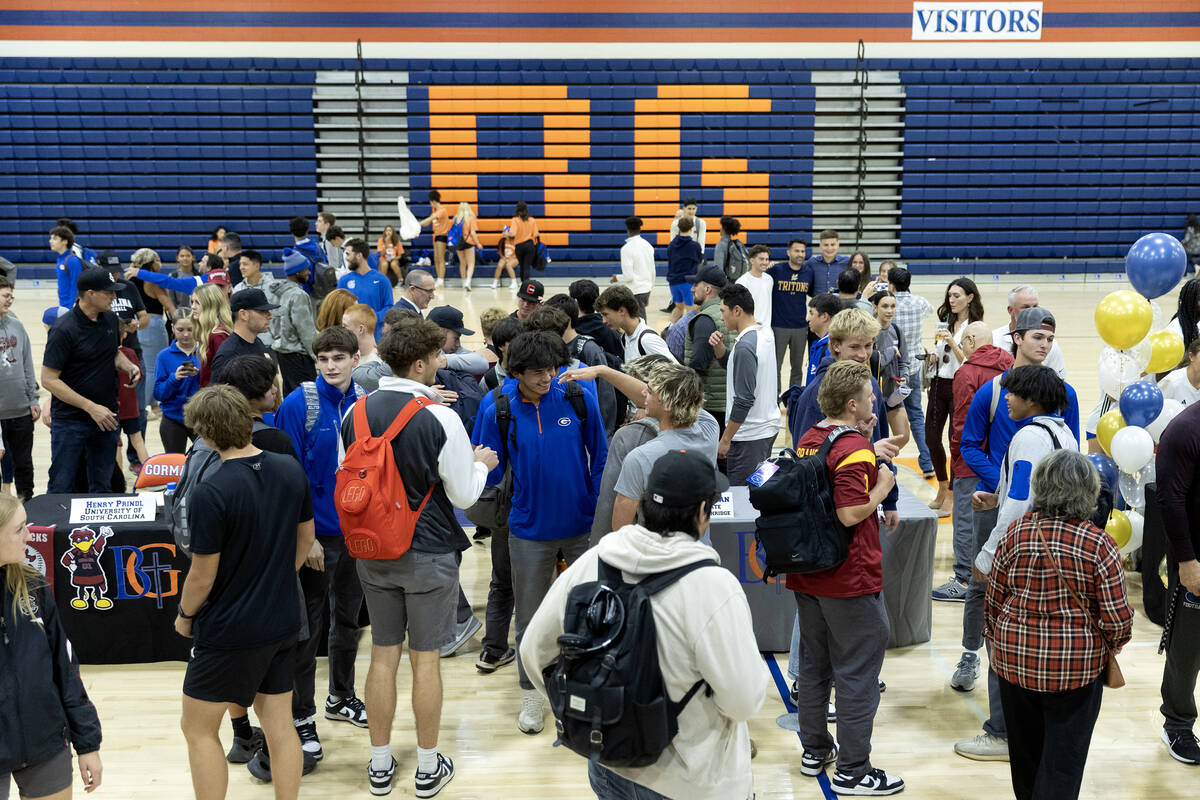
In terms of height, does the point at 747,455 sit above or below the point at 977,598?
above

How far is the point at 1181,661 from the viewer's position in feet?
13.2

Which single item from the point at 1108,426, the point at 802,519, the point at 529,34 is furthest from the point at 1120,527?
the point at 529,34

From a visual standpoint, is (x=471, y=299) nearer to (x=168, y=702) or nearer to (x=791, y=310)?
(x=791, y=310)

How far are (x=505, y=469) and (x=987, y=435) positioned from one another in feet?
6.96

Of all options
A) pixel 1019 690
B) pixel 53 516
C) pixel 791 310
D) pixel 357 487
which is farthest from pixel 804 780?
pixel 791 310

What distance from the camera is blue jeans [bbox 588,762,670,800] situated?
251 cm

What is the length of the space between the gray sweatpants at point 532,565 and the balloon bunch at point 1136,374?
8.15ft

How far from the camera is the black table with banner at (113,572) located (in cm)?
470

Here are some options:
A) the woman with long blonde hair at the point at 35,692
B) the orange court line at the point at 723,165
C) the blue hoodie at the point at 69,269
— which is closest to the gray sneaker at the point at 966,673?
the woman with long blonde hair at the point at 35,692

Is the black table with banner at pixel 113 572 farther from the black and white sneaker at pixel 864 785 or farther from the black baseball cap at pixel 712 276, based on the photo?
the black baseball cap at pixel 712 276

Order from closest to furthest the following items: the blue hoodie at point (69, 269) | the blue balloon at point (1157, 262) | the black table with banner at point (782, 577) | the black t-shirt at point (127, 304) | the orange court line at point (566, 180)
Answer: the black table with banner at point (782, 577), the blue balloon at point (1157, 262), the black t-shirt at point (127, 304), the blue hoodie at point (69, 269), the orange court line at point (566, 180)

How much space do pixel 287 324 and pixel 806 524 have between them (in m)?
4.58

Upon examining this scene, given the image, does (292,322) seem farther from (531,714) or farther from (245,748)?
(531,714)

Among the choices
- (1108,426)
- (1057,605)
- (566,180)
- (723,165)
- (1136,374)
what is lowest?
(1057,605)
